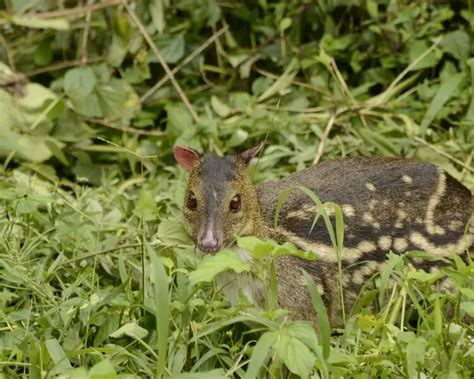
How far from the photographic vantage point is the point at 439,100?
6.54m

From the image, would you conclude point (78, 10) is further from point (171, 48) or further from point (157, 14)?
point (171, 48)

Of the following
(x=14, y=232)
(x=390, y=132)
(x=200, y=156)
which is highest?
(x=200, y=156)

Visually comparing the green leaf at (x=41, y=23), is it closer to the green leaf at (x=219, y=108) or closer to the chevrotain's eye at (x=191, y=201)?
the green leaf at (x=219, y=108)

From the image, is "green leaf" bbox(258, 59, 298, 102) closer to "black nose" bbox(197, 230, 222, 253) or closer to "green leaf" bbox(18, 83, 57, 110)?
"green leaf" bbox(18, 83, 57, 110)

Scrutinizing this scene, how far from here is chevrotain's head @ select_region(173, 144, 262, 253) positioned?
4.53 m

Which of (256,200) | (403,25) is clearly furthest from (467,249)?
(403,25)

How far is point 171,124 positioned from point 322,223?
219cm

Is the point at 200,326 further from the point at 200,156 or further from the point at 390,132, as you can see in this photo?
the point at 390,132

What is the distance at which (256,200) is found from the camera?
4848mm

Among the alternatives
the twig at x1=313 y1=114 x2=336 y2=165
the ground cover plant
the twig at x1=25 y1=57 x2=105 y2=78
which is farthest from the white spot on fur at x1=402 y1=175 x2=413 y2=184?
the twig at x1=25 y1=57 x2=105 y2=78

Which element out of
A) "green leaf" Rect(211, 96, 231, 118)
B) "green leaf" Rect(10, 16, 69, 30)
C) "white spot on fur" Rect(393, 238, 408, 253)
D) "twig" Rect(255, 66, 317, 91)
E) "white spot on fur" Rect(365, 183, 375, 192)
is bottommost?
"green leaf" Rect(211, 96, 231, 118)

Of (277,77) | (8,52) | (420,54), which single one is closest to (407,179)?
(420,54)

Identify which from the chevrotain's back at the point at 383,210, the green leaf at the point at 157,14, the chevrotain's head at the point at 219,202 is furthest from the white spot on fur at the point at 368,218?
the green leaf at the point at 157,14

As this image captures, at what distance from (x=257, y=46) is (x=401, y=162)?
2.43m
